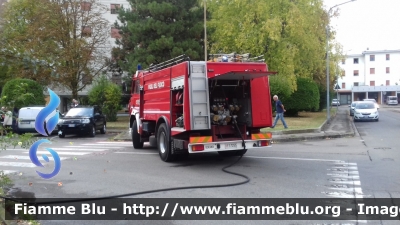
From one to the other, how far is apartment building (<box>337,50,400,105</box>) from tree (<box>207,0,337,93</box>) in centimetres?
6286

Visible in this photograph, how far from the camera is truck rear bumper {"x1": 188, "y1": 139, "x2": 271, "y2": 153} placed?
1066 centimetres

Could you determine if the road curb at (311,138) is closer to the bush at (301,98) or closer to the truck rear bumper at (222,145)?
the truck rear bumper at (222,145)

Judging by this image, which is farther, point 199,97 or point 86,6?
point 86,6

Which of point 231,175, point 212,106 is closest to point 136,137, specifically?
point 212,106

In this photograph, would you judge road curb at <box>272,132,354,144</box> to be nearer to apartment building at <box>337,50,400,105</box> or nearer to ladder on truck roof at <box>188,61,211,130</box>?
ladder on truck roof at <box>188,61,211,130</box>

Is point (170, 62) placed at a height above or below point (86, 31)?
below

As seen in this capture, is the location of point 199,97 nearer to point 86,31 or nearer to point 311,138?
point 311,138

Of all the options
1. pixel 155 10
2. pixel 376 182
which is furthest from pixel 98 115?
pixel 376 182

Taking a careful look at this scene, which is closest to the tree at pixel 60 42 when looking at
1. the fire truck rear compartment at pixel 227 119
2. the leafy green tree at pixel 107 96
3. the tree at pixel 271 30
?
the leafy green tree at pixel 107 96

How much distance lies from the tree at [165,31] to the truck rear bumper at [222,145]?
56.8 feet

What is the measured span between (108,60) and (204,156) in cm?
2429

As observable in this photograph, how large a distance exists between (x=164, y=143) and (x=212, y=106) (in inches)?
69.3

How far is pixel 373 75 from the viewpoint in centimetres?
9319

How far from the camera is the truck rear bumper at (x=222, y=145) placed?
10656mm
